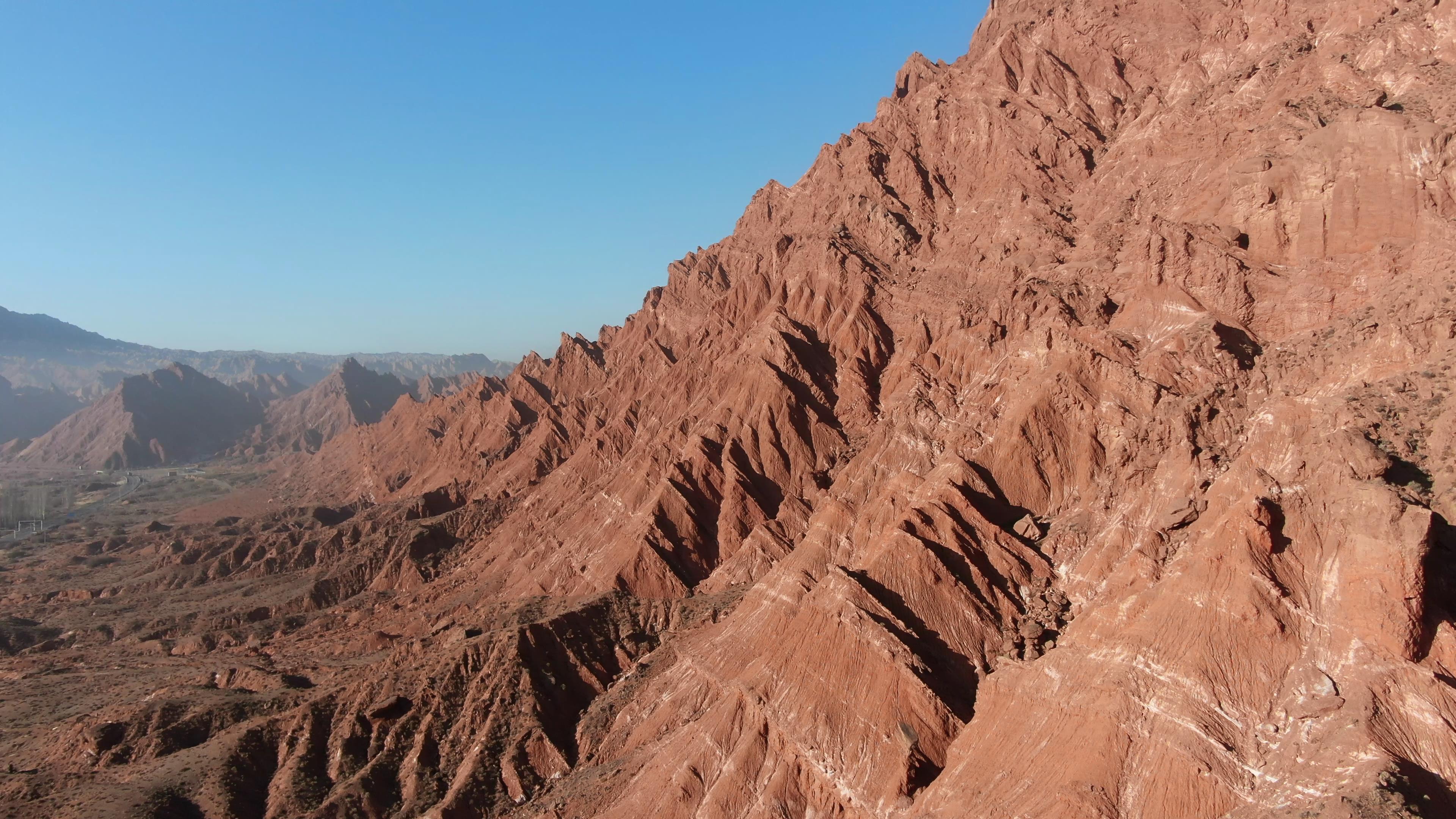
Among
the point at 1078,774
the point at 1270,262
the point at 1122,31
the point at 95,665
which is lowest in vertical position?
the point at 95,665

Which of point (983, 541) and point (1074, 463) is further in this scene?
point (1074, 463)

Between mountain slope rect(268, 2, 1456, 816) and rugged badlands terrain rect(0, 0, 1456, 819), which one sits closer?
mountain slope rect(268, 2, 1456, 816)

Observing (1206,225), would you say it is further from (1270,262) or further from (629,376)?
(629,376)

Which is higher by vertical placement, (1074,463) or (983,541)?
(1074,463)

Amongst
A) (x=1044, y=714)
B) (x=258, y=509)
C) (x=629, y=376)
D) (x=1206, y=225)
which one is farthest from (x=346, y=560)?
(x=1206, y=225)

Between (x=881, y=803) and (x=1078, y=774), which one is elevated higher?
(x=1078, y=774)

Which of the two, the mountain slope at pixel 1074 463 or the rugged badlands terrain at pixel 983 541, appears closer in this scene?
the mountain slope at pixel 1074 463

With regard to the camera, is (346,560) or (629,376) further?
(629,376)

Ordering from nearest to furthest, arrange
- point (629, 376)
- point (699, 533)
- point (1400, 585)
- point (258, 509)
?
1. point (1400, 585)
2. point (699, 533)
3. point (629, 376)
4. point (258, 509)
